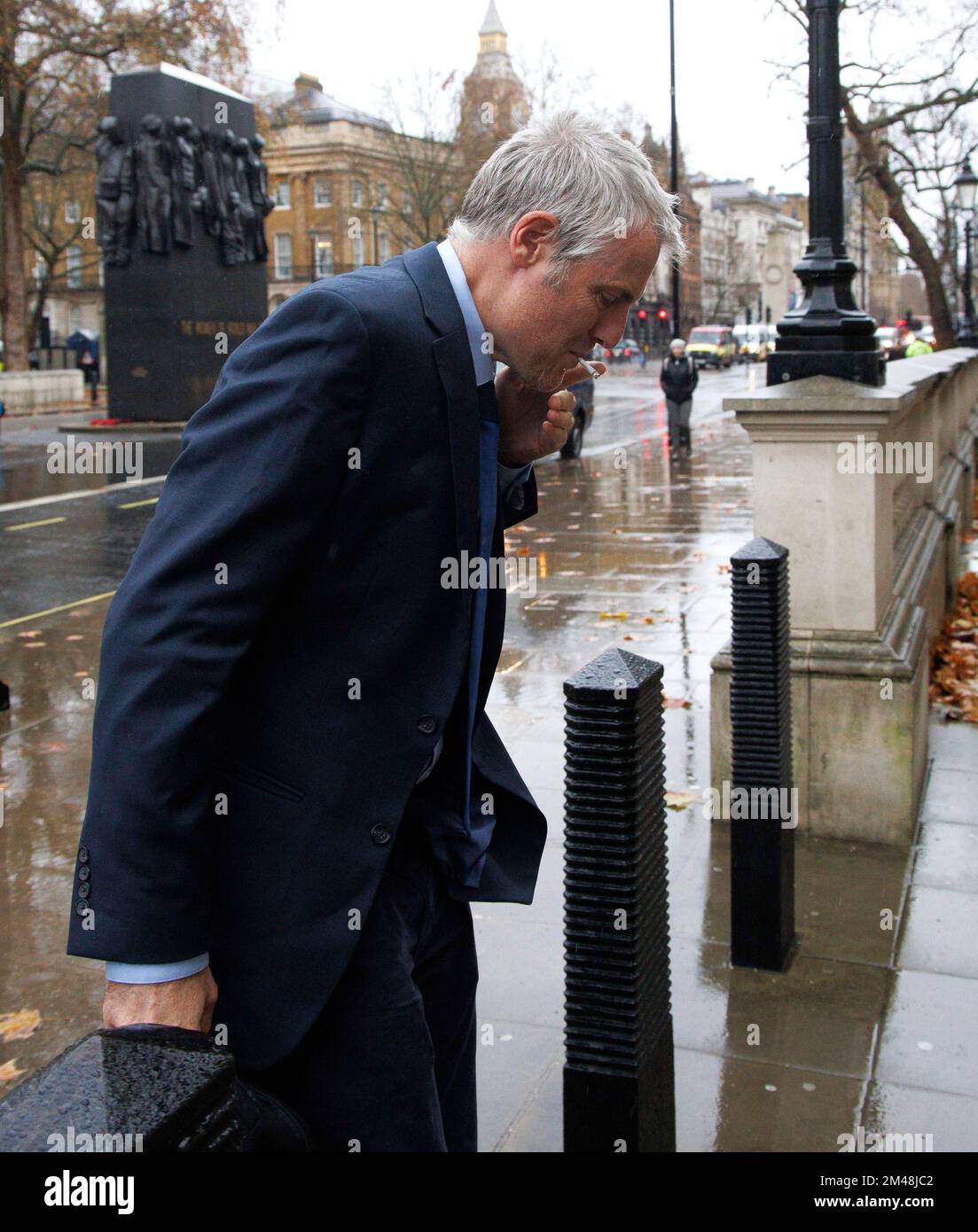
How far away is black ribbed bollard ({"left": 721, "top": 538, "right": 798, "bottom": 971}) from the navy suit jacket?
102 inches

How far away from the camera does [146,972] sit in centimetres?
171

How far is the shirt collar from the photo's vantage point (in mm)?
2000

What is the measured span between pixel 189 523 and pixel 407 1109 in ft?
2.94

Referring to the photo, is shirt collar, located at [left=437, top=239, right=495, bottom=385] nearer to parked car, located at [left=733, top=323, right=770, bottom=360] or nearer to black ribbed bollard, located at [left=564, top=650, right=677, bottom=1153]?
black ribbed bollard, located at [left=564, top=650, right=677, bottom=1153]

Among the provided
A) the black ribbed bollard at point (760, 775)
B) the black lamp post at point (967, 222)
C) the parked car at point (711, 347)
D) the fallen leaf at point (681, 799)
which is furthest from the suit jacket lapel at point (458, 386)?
the parked car at point (711, 347)

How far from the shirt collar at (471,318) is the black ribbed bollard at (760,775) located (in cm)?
259

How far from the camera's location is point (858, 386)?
5.66 metres

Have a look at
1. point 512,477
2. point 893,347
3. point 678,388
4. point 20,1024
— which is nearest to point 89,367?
point 893,347

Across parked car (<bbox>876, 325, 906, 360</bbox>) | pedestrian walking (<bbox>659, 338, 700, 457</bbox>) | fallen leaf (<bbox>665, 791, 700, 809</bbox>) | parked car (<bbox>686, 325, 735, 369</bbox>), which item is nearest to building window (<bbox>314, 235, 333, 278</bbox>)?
parked car (<bbox>686, 325, 735, 369</bbox>)

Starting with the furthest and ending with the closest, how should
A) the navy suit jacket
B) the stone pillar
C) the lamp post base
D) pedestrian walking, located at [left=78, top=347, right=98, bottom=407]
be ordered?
pedestrian walking, located at [left=78, top=347, right=98, bottom=407], the lamp post base, the stone pillar, the navy suit jacket

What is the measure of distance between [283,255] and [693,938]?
84.8 meters

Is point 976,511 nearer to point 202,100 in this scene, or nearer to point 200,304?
point 200,304

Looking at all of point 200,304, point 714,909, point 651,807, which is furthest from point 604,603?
point 200,304

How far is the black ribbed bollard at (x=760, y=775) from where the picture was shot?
4.36 m
